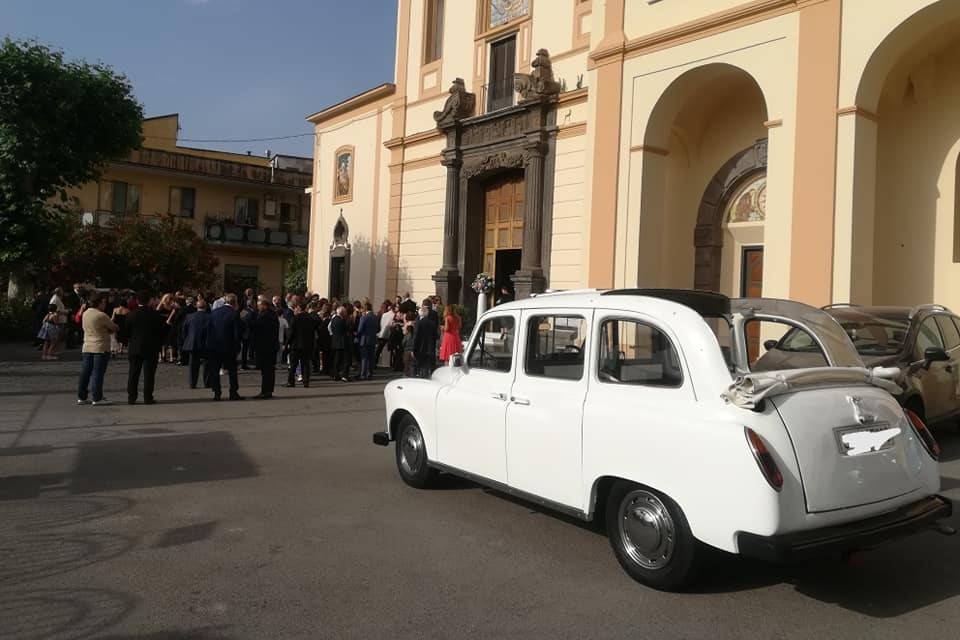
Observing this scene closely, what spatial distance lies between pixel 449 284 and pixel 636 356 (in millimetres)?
17413

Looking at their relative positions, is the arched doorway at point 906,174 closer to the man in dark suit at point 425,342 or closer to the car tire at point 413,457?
the man in dark suit at point 425,342

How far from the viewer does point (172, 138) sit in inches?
1832

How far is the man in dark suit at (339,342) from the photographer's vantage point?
51.7ft

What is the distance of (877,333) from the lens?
8.85 m

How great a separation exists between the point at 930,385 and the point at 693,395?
5777 millimetres

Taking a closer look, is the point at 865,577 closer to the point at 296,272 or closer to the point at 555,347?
the point at 555,347

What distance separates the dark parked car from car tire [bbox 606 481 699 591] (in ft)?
14.7

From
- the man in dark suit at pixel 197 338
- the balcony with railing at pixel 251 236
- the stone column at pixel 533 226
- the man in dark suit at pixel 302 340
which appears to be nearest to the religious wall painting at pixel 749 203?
the stone column at pixel 533 226

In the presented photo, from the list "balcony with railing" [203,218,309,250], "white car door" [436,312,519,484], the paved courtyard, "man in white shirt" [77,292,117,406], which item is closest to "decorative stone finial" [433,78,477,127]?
"man in white shirt" [77,292,117,406]

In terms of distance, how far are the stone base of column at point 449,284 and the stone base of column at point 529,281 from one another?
331cm

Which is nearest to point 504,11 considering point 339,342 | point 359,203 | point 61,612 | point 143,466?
point 359,203

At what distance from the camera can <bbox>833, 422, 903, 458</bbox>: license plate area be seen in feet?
13.9

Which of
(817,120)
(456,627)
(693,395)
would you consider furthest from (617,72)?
(456,627)

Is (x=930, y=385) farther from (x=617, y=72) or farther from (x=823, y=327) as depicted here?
(x=617, y=72)
